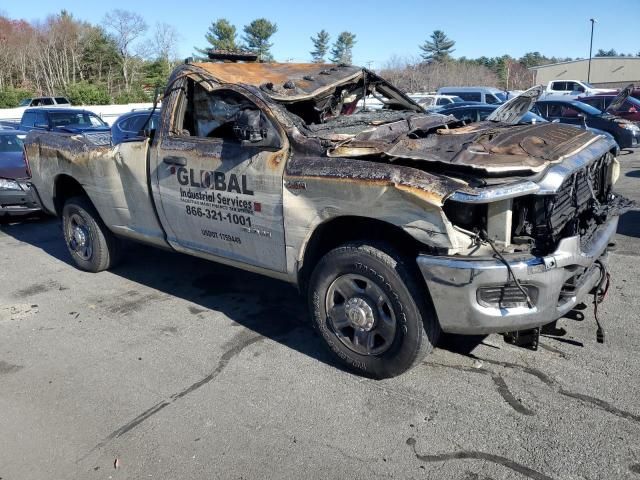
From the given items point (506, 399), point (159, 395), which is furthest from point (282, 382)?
point (506, 399)

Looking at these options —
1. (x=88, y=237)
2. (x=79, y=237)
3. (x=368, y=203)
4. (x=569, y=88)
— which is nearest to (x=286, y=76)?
(x=368, y=203)

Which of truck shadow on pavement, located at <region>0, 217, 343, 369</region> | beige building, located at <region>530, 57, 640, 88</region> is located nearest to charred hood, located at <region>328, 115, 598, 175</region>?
truck shadow on pavement, located at <region>0, 217, 343, 369</region>

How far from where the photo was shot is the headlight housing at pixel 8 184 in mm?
8203

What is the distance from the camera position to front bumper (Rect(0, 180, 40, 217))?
8.19m

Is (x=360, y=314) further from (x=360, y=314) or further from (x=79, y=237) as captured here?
(x=79, y=237)

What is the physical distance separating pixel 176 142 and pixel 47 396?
2054 millimetres

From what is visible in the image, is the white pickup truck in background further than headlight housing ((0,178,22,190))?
Yes

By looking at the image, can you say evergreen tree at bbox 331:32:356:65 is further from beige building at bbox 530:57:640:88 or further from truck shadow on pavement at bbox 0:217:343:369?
truck shadow on pavement at bbox 0:217:343:369

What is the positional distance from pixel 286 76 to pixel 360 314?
2.28 meters

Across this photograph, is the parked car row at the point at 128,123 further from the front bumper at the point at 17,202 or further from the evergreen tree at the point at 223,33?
the evergreen tree at the point at 223,33

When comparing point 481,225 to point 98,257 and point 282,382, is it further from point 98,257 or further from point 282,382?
point 98,257

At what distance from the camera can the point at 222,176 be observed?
4125 millimetres

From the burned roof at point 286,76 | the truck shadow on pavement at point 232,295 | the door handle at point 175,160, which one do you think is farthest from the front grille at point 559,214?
the door handle at point 175,160

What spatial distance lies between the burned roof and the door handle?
0.67 metres
